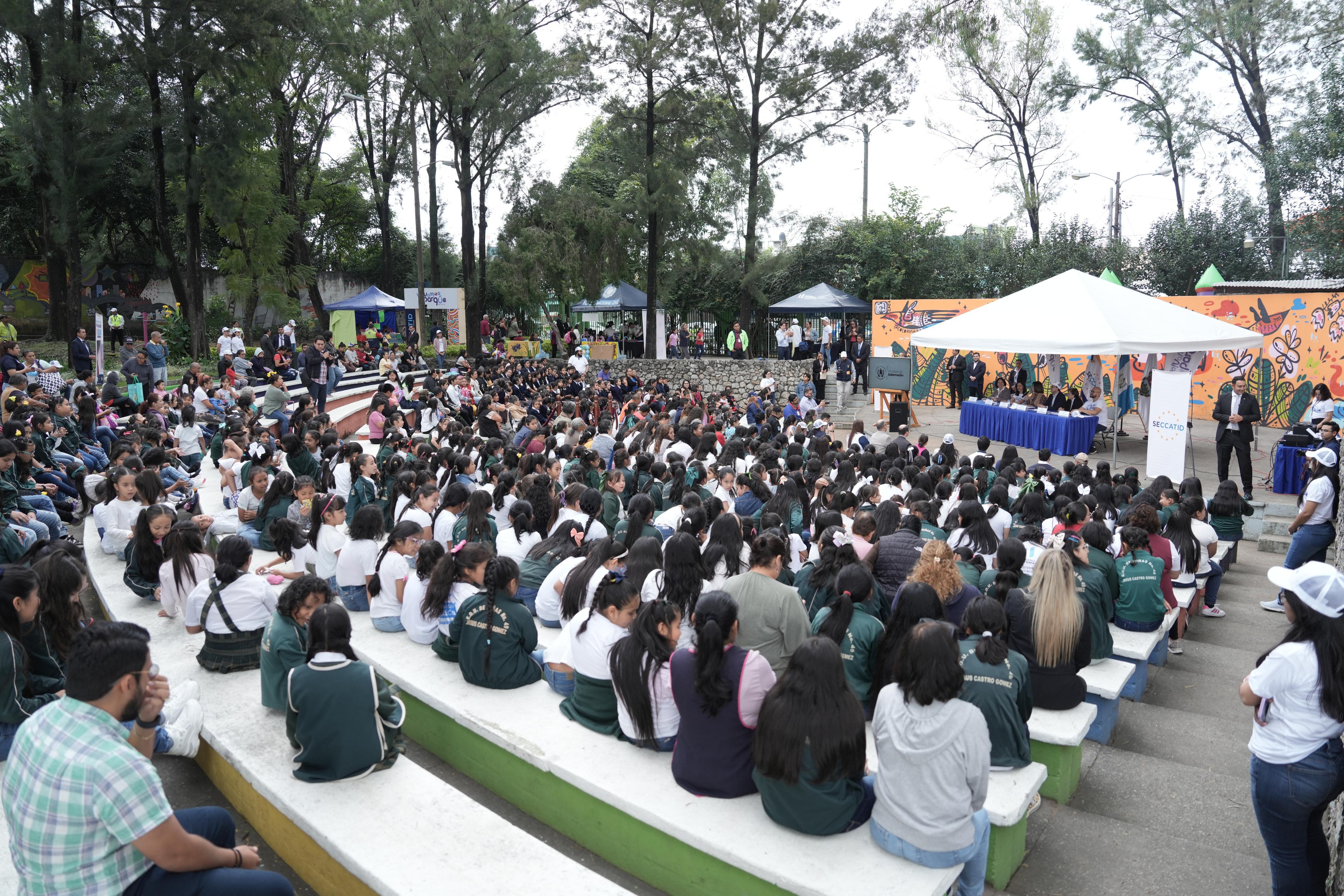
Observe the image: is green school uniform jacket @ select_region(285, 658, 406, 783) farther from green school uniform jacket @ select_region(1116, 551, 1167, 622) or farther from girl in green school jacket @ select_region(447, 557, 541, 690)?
green school uniform jacket @ select_region(1116, 551, 1167, 622)

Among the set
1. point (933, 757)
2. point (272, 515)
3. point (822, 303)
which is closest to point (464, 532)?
point (272, 515)

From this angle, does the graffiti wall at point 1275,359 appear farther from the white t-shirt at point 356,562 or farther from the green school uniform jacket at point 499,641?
Answer: the green school uniform jacket at point 499,641

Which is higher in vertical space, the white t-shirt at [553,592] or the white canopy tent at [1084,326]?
the white canopy tent at [1084,326]

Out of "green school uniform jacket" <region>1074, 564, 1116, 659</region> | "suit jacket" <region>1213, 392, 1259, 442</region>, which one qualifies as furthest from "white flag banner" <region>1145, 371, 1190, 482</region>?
"green school uniform jacket" <region>1074, 564, 1116, 659</region>

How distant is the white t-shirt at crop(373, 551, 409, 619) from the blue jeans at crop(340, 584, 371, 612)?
0.43m

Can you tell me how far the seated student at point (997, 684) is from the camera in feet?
13.0

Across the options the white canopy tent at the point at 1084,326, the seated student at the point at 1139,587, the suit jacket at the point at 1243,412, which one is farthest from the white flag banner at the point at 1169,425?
the seated student at the point at 1139,587

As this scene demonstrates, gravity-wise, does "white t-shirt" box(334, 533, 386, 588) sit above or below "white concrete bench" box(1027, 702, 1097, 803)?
above

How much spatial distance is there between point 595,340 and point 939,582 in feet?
83.1

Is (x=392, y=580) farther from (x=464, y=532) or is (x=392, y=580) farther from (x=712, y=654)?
(x=712, y=654)

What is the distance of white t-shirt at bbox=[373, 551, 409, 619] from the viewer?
573 cm

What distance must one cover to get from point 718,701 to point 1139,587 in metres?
3.93

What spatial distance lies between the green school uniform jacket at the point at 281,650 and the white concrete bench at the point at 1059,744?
12.7 ft

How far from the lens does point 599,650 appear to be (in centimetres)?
430
